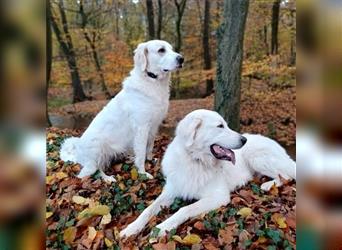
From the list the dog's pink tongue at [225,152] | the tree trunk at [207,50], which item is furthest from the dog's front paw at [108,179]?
the tree trunk at [207,50]

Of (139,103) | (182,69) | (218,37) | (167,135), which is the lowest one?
(167,135)

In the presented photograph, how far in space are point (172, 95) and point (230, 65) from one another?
1.17 ft

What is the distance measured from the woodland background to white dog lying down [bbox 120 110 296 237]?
5 centimetres

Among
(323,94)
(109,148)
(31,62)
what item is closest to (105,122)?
(109,148)

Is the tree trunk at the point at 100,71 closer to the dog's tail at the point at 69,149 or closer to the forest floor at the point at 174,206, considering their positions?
the forest floor at the point at 174,206

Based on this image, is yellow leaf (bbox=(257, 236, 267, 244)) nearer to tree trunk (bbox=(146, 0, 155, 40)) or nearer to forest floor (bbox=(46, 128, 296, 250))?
forest floor (bbox=(46, 128, 296, 250))

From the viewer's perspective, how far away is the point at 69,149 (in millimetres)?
2070

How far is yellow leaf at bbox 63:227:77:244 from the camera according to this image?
1837 mm

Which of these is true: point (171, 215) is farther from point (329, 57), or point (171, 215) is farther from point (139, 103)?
point (329, 57)

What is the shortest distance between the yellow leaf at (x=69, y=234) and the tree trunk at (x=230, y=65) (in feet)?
2.98

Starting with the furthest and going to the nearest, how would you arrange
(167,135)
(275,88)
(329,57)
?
1. (167,135)
2. (275,88)
3. (329,57)

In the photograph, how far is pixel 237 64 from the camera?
1985 millimetres

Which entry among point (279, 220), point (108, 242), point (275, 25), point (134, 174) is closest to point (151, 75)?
point (134, 174)

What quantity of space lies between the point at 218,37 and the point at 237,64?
171 millimetres
